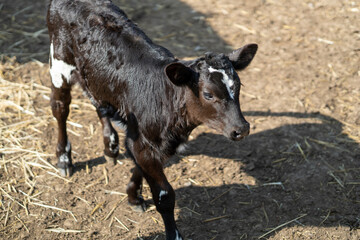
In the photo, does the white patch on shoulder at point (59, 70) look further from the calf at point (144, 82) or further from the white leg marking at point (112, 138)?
the white leg marking at point (112, 138)

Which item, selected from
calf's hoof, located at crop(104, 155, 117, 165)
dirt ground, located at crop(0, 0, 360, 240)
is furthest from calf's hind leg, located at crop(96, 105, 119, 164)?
dirt ground, located at crop(0, 0, 360, 240)

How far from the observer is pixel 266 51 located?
8.63 metres

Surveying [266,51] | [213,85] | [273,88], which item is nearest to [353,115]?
[273,88]

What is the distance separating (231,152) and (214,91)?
89.3 inches

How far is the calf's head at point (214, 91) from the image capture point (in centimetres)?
450

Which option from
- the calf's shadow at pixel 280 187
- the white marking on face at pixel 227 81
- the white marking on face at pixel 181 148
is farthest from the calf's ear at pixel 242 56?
the calf's shadow at pixel 280 187

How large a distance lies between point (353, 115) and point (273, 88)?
137 centimetres

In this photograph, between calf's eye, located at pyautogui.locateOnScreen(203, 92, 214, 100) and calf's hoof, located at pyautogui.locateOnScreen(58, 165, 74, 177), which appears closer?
calf's eye, located at pyautogui.locateOnScreen(203, 92, 214, 100)

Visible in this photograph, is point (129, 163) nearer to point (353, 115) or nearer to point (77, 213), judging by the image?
point (77, 213)

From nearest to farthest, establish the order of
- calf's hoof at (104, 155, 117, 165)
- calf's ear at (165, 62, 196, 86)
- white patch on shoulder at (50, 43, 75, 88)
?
calf's ear at (165, 62, 196, 86) → white patch on shoulder at (50, 43, 75, 88) → calf's hoof at (104, 155, 117, 165)

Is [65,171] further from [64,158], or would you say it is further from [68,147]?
[68,147]

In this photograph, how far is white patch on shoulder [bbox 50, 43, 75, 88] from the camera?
583cm

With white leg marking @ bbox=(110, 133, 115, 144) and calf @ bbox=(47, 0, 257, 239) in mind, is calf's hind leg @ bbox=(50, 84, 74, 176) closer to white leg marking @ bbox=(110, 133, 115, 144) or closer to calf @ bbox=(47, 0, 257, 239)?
calf @ bbox=(47, 0, 257, 239)

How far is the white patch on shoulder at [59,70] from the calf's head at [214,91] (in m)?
1.84
